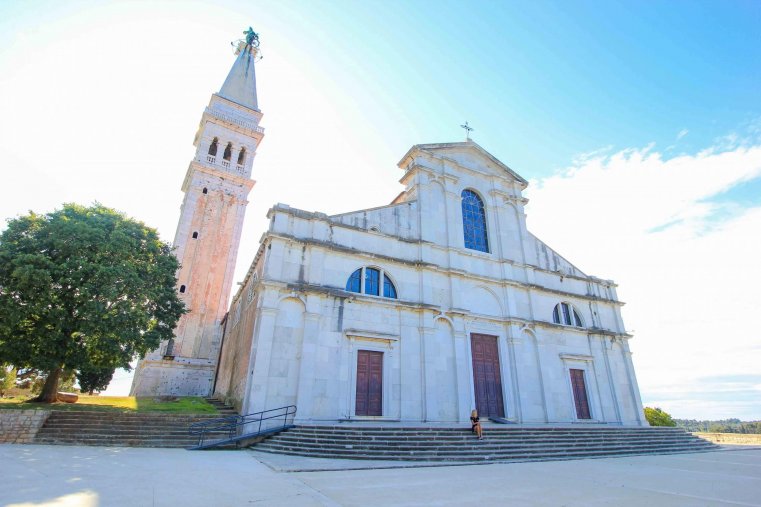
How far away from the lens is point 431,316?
59.1ft

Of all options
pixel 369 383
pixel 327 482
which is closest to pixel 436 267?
pixel 369 383

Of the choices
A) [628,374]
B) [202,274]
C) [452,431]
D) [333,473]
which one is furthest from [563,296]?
[202,274]

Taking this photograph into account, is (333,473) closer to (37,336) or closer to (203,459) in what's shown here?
(203,459)

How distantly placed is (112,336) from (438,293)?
45.4 ft

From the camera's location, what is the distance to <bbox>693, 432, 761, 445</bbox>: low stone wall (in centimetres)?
1873

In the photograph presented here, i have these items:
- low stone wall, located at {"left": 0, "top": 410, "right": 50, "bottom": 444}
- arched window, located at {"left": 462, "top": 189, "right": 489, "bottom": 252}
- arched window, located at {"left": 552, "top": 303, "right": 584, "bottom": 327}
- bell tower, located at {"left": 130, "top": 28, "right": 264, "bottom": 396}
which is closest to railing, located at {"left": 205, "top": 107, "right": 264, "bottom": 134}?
bell tower, located at {"left": 130, "top": 28, "right": 264, "bottom": 396}

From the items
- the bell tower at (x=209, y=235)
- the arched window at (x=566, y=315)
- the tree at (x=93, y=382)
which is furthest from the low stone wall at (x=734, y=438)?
the tree at (x=93, y=382)

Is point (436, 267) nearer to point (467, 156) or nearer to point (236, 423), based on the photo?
point (467, 156)

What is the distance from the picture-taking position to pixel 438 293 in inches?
745

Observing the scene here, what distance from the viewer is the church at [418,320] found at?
15406 millimetres

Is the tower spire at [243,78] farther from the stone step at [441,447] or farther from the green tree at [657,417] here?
the green tree at [657,417]

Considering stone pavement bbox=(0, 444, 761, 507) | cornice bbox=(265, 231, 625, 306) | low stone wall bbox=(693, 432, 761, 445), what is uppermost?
cornice bbox=(265, 231, 625, 306)

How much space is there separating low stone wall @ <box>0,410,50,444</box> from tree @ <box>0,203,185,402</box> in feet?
12.2

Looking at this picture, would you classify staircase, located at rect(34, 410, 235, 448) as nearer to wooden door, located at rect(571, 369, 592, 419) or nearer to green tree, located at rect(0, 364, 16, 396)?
wooden door, located at rect(571, 369, 592, 419)
